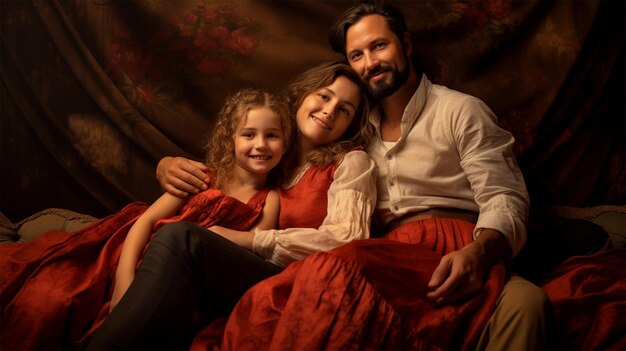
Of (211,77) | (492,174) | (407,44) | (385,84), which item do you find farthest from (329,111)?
(211,77)

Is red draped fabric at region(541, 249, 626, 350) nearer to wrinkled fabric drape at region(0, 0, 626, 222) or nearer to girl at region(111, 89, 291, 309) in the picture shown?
wrinkled fabric drape at region(0, 0, 626, 222)

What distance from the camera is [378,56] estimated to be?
5.79 ft

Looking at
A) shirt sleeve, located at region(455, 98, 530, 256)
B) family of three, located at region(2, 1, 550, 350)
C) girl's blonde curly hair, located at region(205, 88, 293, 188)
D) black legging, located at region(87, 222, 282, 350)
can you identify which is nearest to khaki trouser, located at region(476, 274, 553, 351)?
family of three, located at region(2, 1, 550, 350)

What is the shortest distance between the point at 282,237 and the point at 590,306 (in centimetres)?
81

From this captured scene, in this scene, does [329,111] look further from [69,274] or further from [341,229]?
[69,274]

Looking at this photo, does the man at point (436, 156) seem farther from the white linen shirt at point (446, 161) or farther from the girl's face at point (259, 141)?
the girl's face at point (259, 141)

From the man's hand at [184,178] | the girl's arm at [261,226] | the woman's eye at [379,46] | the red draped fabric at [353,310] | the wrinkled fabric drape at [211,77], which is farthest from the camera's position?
the wrinkled fabric drape at [211,77]

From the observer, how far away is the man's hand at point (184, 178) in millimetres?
1658

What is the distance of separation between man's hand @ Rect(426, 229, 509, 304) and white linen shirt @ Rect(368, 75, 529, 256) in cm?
12

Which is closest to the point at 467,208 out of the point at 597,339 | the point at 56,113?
the point at 597,339

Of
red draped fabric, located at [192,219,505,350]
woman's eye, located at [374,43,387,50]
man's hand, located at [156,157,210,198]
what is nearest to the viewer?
red draped fabric, located at [192,219,505,350]

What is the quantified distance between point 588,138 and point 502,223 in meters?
0.84

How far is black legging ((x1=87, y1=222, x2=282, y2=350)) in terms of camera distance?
46.2 inches

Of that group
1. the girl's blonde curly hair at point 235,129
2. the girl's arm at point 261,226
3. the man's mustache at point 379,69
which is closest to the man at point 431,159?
the man's mustache at point 379,69
